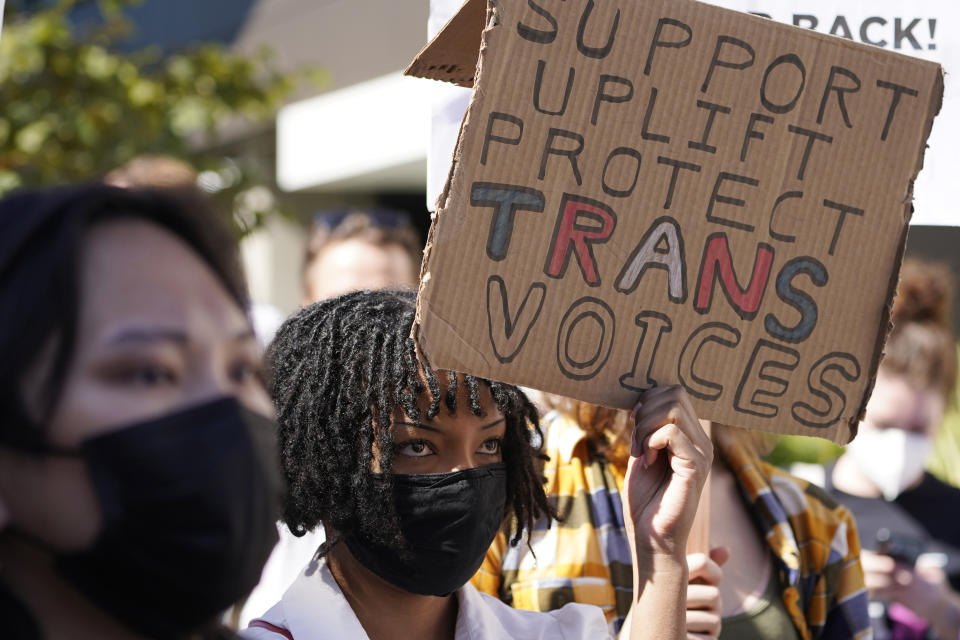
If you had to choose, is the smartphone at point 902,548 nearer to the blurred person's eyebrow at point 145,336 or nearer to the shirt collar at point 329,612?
the shirt collar at point 329,612

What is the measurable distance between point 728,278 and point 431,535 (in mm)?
657

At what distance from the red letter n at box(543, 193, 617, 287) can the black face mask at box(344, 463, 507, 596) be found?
413 mm

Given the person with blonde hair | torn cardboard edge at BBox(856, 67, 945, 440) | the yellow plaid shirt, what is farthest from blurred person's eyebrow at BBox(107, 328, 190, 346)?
the person with blonde hair

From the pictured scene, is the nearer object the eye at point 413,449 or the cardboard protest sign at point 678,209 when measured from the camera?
the cardboard protest sign at point 678,209

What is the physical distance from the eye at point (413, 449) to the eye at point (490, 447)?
0.11 meters

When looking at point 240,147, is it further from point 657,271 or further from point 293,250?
point 657,271

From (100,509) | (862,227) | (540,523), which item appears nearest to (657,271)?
(862,227)

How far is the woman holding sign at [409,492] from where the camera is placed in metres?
2.07

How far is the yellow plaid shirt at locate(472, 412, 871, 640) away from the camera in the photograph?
8.43ft

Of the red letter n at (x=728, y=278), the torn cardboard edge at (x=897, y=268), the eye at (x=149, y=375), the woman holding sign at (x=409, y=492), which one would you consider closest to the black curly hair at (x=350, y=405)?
the woman holding sign at (x=409, y=492)

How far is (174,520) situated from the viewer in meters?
1.35

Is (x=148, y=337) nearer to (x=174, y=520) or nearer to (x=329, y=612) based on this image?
(x=174, y=520)

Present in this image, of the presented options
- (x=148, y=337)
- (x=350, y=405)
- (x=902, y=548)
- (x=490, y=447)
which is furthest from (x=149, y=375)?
(x=902, y=548)

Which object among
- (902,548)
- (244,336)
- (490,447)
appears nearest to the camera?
(244,336)
